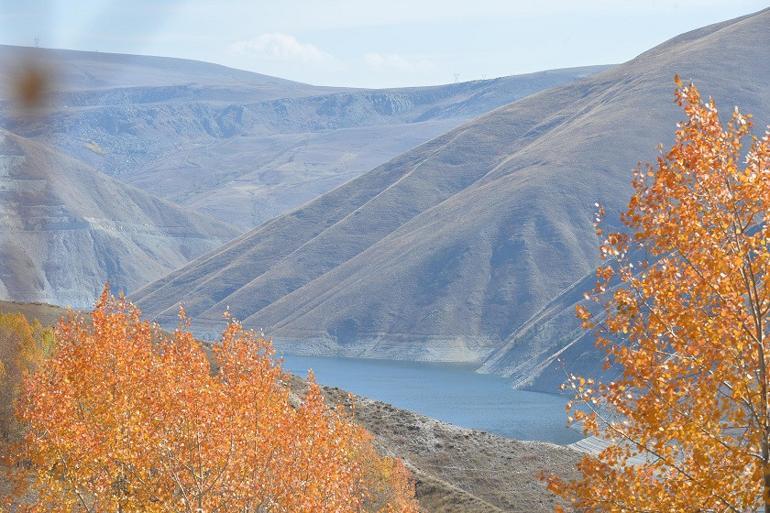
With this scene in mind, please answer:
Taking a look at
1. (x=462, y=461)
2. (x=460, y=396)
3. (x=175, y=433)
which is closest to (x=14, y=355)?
(x=175, y=433)

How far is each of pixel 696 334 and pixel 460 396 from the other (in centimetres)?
14048

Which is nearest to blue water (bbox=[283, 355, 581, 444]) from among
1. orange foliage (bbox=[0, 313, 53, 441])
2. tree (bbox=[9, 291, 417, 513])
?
orange foliage (bbox=[0, 313, 53, 441])

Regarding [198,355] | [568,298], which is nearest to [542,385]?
[568,298]

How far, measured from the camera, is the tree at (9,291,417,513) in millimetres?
22188

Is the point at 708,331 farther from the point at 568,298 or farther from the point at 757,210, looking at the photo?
the point at 568,298

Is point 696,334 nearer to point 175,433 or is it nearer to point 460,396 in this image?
point 175,433

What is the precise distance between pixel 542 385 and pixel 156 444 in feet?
466

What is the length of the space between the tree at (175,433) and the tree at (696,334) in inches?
326

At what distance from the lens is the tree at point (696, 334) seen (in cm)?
1381

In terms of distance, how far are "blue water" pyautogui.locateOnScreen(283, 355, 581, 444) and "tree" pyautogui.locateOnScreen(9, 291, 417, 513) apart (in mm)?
87636

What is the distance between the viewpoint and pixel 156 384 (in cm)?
2594

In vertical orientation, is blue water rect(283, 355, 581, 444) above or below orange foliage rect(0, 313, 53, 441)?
below

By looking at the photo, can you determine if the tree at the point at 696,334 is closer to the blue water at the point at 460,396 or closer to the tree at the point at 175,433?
the tree at the point at 175,433

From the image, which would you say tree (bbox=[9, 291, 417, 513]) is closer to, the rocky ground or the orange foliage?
the orange foliage
